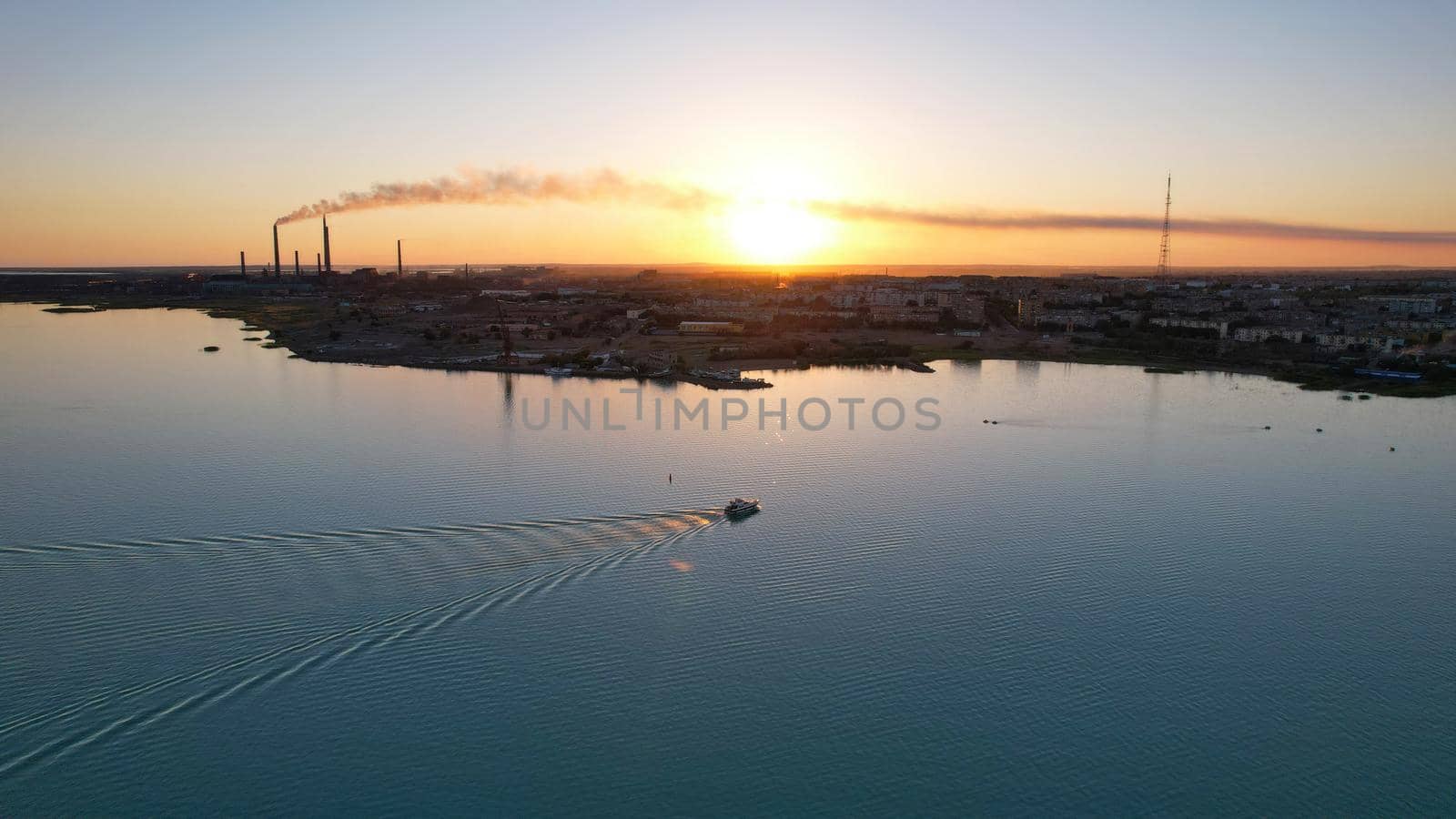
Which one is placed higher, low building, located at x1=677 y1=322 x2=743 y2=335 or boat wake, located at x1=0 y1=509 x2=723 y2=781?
low building, located at x1=677 y1=322 x2=743 y2=335

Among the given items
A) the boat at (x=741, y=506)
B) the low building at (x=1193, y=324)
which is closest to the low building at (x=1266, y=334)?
the low building at (x=1193, y=324)

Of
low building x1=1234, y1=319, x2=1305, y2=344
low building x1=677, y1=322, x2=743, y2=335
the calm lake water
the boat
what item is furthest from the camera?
low building x1=677, y1=322, x2=743, y2=335

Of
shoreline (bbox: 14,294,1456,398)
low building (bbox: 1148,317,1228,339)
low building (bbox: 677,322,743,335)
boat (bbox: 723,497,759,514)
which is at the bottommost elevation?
boat (bbox: 723,497,759,514)

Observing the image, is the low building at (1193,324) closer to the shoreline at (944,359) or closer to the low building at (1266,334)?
the low building at (1266,334)

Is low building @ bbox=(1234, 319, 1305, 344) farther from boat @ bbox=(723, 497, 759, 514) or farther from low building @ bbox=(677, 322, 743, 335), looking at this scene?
boat @ bbox=(723, 497, 759, 514)

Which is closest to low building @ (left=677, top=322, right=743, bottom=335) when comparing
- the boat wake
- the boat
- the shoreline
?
the shoreline

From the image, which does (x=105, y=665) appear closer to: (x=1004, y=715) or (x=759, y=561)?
(x=759, y=561)

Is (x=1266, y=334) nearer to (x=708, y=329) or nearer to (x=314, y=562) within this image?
(x=708, y=329)
